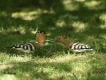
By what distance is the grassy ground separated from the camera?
28.0 feet

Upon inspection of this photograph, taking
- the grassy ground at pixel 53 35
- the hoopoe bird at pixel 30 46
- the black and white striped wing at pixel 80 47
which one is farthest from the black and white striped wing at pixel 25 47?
the black and white striped wing at pixel 80 47

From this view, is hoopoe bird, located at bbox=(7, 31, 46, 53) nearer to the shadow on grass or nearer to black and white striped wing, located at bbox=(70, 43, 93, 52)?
the shadow on grass

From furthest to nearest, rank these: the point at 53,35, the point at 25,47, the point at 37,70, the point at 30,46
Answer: the point at 53,35, the point at 30,46, the point at 25,47, the point at 37,70

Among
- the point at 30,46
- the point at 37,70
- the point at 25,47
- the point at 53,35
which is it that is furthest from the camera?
the point at 53,35

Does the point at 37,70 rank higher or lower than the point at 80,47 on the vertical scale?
lower

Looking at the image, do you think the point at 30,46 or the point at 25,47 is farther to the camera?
the point at 30,46

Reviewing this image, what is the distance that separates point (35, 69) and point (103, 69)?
5.59 ft

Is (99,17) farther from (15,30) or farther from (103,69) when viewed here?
(103,69)

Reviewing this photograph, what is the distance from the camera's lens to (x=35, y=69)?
340 inches

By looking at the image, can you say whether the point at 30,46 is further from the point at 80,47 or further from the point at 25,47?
the point at 80,47

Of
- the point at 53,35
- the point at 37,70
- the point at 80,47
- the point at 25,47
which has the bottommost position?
the point at 37,70


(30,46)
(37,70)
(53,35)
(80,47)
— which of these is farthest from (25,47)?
(53,35)

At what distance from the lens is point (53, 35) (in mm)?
13164

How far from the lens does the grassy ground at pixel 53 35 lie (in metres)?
8.52
